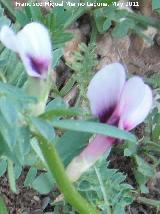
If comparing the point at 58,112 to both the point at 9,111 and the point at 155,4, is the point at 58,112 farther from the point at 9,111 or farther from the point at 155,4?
the point at 155,4

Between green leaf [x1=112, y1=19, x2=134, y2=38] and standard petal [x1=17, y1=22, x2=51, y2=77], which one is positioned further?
green leaf [x1=112, y1=19, x2=134, y2=38]

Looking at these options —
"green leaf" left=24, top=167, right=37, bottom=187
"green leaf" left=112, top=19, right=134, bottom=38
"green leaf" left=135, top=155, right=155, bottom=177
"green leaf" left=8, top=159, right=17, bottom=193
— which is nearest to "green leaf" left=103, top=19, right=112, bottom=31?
"green leaf" left=112, top=19, right=134, bottom=38

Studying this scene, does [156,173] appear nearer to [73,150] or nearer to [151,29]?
[151,29]

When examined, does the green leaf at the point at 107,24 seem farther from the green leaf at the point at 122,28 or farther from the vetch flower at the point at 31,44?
the vetch flower at the point at 31,44

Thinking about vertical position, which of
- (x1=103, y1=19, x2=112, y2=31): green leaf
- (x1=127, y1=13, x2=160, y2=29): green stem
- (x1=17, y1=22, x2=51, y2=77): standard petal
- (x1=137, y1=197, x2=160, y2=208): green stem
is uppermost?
(x1=17, y1=22, x2=51, y2=77): standard petal

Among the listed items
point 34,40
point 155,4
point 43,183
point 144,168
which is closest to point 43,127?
point 34,40

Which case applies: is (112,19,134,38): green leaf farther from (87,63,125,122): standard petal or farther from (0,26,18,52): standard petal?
(0,26,18,52): standard petal

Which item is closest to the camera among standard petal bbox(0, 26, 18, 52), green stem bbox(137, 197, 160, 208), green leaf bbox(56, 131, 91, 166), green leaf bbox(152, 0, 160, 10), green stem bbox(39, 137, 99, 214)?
standard petal bbox(0, 26, 18, 52)
